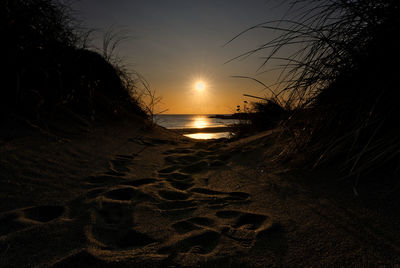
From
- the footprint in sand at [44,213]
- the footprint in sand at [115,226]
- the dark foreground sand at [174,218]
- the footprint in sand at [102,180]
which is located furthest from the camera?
the footprint in sand at [102,180]

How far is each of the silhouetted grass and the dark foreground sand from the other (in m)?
0.46

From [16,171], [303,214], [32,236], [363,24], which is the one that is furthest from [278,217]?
[16,171]

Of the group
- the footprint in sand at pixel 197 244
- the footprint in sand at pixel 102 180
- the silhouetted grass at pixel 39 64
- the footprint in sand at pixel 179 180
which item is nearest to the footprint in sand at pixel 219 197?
the footprint in sand at pixel 179 180

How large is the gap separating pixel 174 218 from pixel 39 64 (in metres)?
2.03

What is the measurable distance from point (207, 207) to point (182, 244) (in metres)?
0.33

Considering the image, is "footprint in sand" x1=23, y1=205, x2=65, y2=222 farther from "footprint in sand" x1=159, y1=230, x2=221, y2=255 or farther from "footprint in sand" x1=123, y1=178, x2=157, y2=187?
"footprint in sand" x1=159, y1=230, x2=221, y2=255

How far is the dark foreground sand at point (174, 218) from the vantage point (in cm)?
66

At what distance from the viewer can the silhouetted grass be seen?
1.79 metres

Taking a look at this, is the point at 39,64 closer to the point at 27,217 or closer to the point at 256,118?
the point at 27,217

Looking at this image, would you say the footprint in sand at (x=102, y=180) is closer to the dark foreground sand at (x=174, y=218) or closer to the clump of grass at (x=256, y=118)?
the dark foreground sand at (x=174, y=218)

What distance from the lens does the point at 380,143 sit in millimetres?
883

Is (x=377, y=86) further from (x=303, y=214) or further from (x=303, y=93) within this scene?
(x=303, y=214)

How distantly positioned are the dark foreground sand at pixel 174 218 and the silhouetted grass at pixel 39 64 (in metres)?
0.46

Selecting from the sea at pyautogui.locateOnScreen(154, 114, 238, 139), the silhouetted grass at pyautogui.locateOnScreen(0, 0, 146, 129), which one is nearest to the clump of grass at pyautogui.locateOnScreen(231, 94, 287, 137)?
the sea at pyautogui.locateOnScreen(154, 114, 238, 139)
